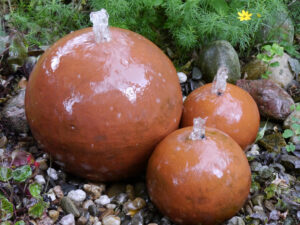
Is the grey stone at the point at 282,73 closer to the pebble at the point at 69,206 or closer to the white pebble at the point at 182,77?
the white pebble at the point at 182,77

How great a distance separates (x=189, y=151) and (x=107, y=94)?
61cm

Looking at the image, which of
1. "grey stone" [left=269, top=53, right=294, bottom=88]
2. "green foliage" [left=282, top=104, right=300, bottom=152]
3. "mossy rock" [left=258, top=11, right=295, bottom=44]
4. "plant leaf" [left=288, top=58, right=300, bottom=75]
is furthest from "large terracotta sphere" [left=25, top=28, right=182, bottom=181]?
"mossy rock" [left=258, top=11, right=295, bottom=44]

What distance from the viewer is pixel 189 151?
2.44 metres

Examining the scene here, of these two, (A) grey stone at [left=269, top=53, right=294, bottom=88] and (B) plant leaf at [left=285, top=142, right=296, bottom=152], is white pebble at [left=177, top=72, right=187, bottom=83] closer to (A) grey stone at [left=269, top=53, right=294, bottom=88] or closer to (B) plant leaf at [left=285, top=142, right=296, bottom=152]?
(A) grey stone at [left=269, top=53, right=294, bottom=88]

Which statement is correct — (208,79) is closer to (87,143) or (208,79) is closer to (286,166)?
(286,166)

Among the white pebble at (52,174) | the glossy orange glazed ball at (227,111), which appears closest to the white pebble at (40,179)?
the white pebble at (52,174)

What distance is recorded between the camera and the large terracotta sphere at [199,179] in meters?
2.39

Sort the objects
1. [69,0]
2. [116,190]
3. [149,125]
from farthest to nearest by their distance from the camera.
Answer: [69,0]
[116,190]
[149,125]

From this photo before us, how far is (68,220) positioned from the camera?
8.50ft

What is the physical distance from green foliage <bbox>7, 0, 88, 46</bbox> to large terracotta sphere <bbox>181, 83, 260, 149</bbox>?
1850 millimetres

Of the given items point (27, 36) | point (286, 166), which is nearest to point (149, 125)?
point (286, 166)

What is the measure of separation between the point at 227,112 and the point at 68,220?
1.32 m

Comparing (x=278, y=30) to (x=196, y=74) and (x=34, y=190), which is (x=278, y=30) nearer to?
(x=196, y=74)

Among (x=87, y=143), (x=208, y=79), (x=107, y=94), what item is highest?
(x=107, y=94)
